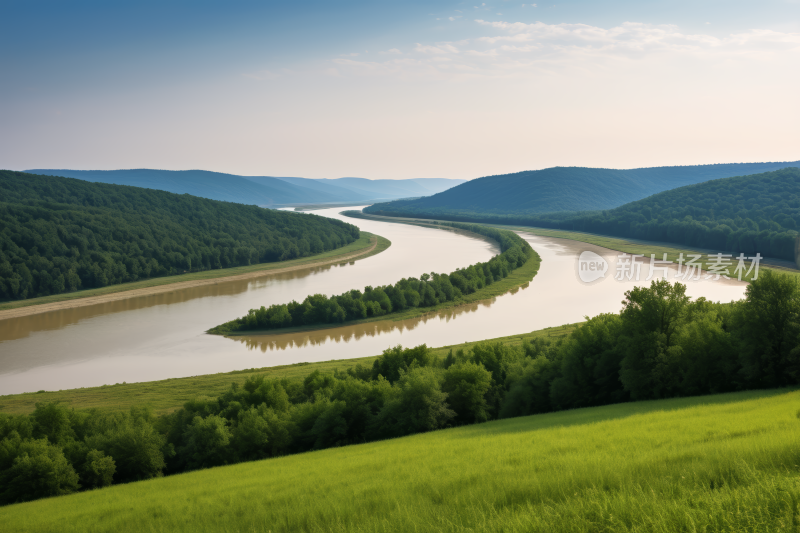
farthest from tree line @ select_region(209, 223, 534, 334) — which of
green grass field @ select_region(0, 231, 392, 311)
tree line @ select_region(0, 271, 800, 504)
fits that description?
green grass field @ select_region(0, 231, 392, 311)

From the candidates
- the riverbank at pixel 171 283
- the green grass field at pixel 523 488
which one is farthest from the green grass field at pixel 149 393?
the riverbank at pixel 171 283

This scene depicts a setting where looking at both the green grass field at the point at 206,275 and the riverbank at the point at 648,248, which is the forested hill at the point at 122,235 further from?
the riverbank at the point at 648,248

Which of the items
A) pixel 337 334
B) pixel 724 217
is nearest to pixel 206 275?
pixel 337 334

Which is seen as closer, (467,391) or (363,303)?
(467,391)

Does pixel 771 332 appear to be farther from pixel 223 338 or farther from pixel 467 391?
pixel 223 338

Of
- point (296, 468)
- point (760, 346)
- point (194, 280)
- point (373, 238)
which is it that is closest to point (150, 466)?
point (296, 468)

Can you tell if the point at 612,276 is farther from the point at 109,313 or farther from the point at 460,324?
the point at 109,313
